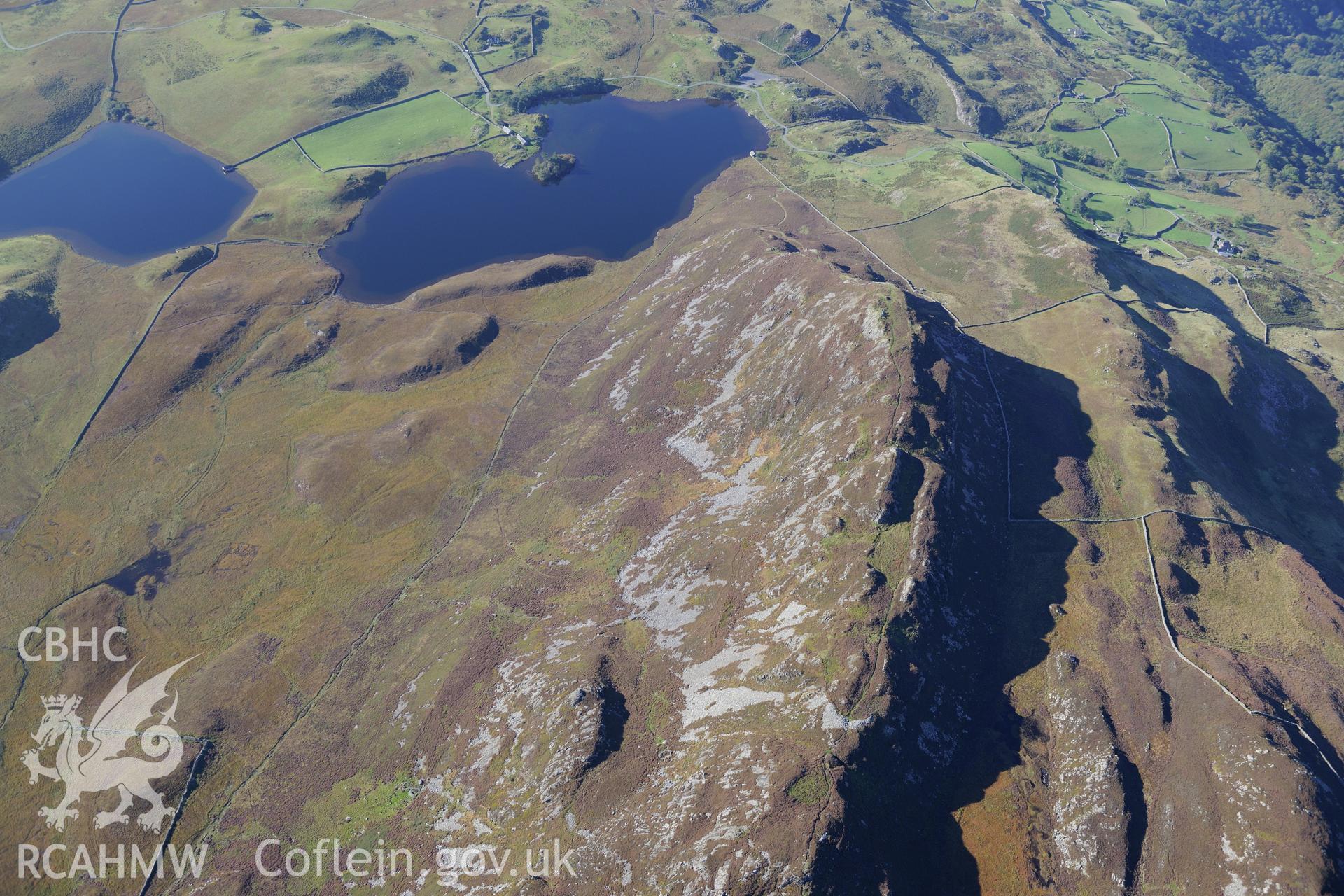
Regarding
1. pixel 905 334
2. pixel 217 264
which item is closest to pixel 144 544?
pixel 217 264

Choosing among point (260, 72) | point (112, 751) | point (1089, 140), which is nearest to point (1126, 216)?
point (1089, 140)

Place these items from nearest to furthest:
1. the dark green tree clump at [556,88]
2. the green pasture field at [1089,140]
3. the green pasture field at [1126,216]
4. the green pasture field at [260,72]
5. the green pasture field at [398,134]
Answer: the green pasture field at [1126,216] → the green pasture field at [398,134] → the green pasture field at [260,72] → the dark green tree clump at [556,88] → the green pasture field at [1089,140]

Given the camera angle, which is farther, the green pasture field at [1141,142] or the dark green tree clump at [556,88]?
the green pasture field at [1141,142]

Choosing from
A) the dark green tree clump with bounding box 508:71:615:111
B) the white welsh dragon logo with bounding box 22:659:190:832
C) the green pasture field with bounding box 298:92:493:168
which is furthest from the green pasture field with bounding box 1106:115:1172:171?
the white welsh dragon logo with bounding box 22:659:190:832

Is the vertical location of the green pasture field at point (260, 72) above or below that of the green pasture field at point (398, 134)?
above

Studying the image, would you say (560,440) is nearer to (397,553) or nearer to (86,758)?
(397,553)

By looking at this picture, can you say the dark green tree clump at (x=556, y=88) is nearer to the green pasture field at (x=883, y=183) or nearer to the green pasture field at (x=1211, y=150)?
the green pasture field at (x=883, y=183)

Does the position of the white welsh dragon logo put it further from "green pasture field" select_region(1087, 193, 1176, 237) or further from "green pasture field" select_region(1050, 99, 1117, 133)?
"green pasture field" select_region(1050, 99, 1117, 133)

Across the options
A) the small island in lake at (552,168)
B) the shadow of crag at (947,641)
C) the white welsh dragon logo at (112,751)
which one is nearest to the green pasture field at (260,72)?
the small island in lake at (552,168)
